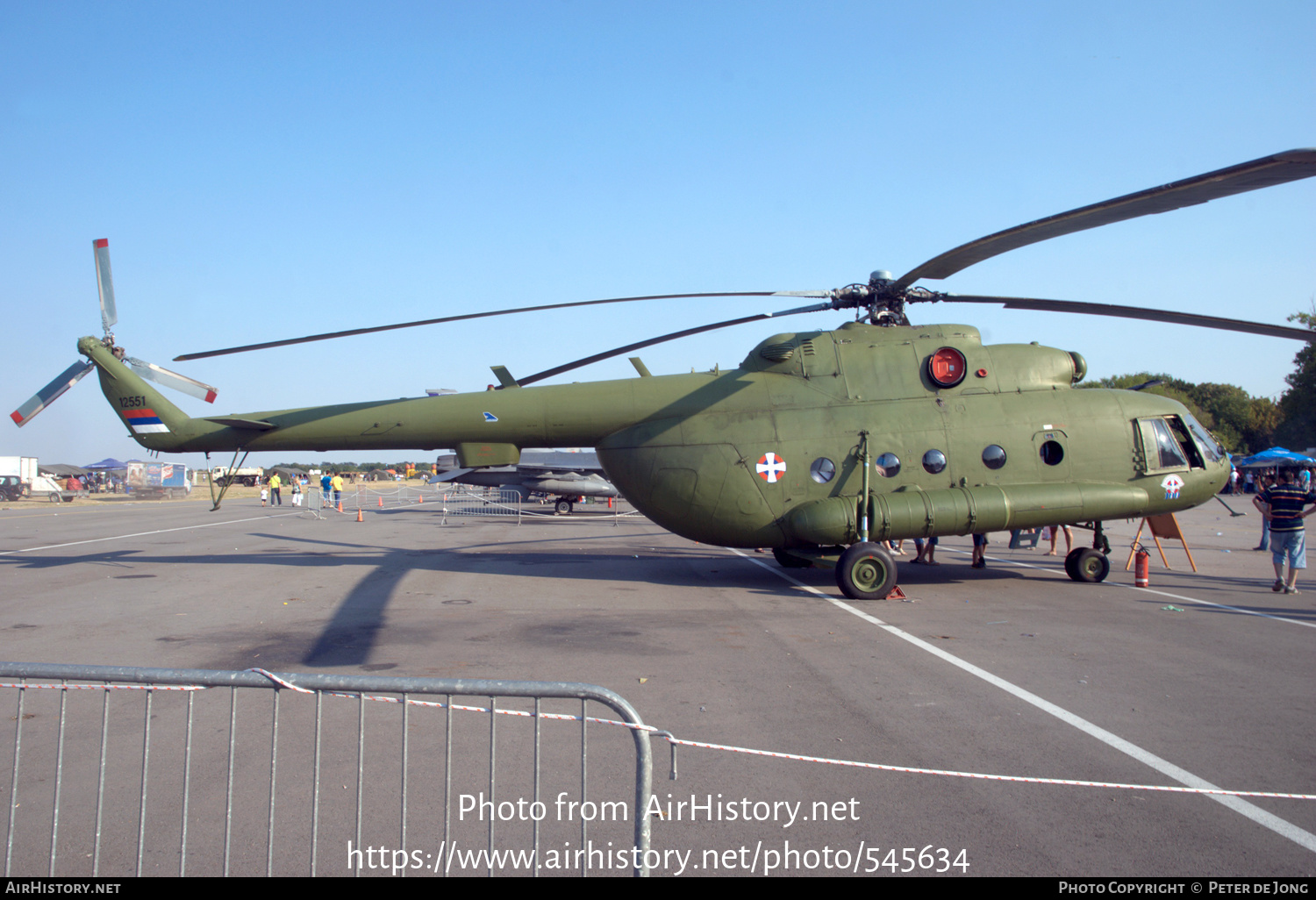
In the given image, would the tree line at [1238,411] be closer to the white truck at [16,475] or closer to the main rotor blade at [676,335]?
the main rotor blade at [676,335]

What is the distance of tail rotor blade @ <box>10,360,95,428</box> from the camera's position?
12961 mm

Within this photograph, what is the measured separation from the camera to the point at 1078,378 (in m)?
12.2

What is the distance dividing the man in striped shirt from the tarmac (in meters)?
0.51

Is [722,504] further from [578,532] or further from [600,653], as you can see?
[578,532]

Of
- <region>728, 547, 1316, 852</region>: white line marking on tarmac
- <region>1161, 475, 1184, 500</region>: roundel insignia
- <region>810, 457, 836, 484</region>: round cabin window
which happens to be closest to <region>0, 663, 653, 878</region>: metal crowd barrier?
<region>728, 547, 1316, 852</region>: white line marking on tarmac

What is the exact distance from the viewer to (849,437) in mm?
11297

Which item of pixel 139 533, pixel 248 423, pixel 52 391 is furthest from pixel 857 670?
pixel 139 533

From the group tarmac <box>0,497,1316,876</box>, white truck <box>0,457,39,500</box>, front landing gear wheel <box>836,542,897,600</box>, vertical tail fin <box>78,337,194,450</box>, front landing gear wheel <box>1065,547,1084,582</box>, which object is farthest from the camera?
white truck <box>0,457,39,500</box>

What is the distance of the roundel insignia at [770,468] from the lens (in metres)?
11.3

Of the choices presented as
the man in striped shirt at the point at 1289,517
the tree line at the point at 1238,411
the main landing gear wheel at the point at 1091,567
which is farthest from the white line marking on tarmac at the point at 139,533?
the tree line at the point at 1238,411

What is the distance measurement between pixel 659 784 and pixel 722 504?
7.11 meters

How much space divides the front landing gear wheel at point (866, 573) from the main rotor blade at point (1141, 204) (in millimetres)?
3898

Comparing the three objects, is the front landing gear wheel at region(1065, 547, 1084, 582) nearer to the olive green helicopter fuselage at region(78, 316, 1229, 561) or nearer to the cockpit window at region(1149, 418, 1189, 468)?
the olive green helicopter fuselage at region(78, 316, 1229, 561)

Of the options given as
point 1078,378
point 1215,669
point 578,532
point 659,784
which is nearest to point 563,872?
point 659,784
